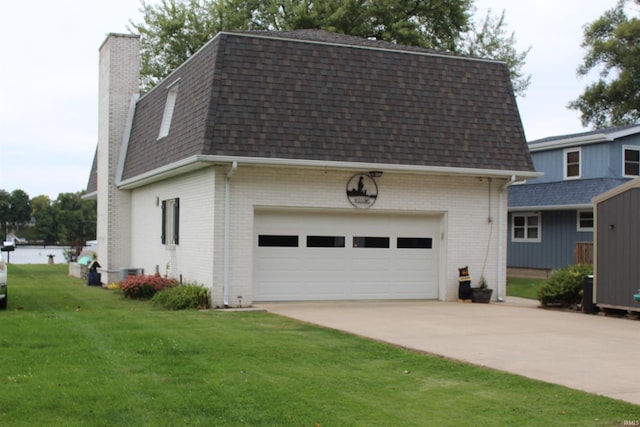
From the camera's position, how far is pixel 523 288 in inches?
1005

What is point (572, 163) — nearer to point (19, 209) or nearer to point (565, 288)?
point (565, 288)

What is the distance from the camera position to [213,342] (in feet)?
35.7

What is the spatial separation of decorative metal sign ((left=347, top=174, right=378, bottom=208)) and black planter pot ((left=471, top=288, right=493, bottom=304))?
336cm

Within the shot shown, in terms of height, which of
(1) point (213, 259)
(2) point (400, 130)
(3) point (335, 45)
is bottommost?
Result: (1) point (213, 259)

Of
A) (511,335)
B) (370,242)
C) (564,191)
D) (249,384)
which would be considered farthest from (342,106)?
(564,191)

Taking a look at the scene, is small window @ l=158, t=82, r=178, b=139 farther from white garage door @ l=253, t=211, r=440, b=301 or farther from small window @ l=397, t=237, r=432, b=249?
small window @ l=397, t=237, r=432, b=249

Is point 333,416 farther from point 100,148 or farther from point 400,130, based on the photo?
point 100,148

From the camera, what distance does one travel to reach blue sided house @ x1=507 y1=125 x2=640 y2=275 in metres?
28.9

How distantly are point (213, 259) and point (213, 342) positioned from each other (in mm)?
6025

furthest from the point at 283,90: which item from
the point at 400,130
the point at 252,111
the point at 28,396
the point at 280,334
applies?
the point at 28,396

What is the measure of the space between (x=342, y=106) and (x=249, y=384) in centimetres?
1065

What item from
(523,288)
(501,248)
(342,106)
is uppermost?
(342,106)

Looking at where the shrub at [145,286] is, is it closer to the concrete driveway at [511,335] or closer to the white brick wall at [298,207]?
the white brick wall at [298,207]

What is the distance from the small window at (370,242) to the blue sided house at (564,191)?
38.2 feet
